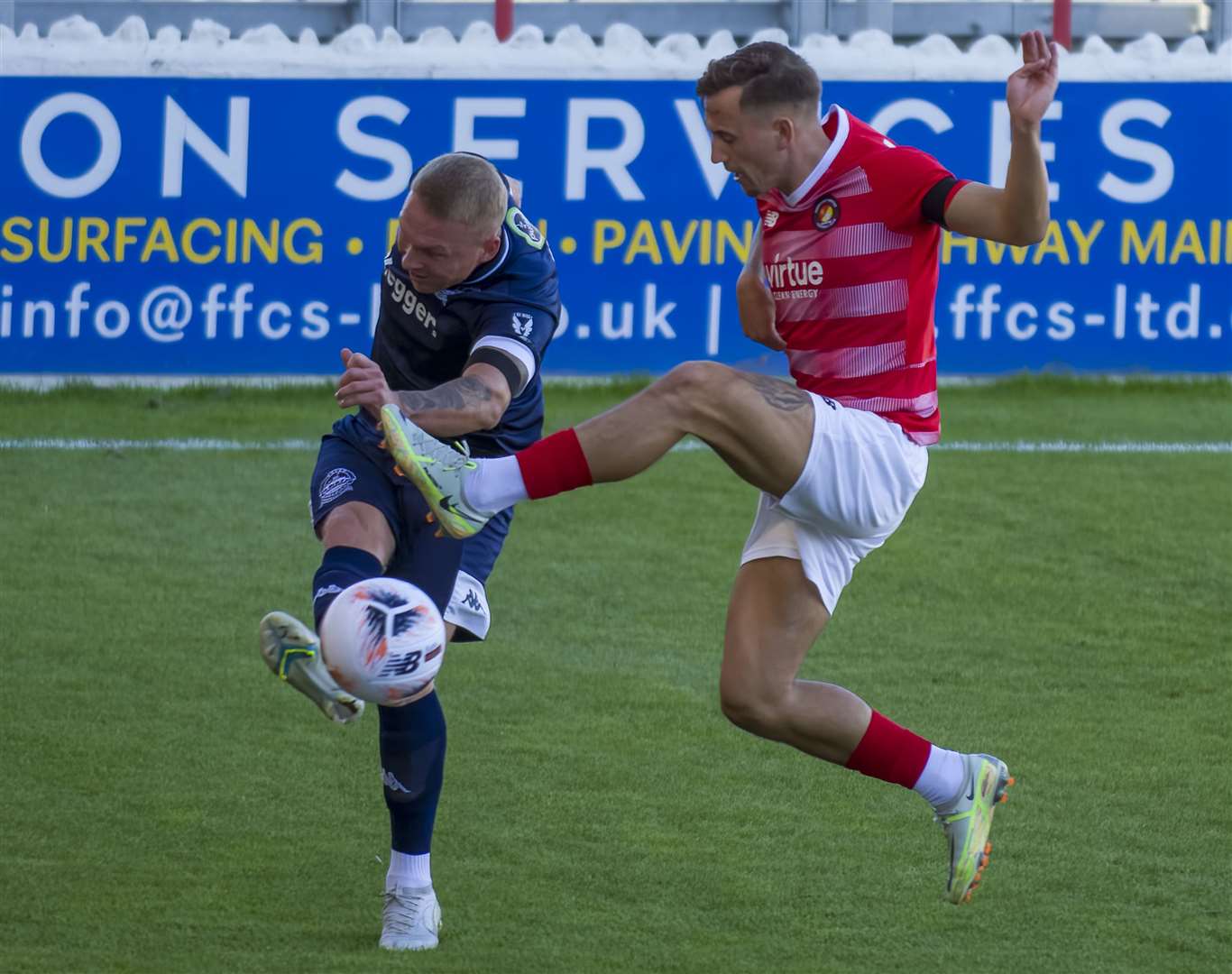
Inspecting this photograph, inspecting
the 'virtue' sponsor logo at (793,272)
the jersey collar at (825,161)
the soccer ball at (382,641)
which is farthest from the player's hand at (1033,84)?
the soccer ball at (382,641)

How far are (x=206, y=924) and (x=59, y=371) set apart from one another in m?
6.70

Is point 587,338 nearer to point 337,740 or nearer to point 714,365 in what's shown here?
point 337,740

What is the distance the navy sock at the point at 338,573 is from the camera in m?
4.36

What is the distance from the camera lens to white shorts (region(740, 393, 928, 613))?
4430mm

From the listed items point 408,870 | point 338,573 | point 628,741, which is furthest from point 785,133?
point 628,741

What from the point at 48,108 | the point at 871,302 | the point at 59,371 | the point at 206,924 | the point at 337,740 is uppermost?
the point at 48,108

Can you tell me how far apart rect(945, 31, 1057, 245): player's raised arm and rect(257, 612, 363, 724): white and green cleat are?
5.45ft

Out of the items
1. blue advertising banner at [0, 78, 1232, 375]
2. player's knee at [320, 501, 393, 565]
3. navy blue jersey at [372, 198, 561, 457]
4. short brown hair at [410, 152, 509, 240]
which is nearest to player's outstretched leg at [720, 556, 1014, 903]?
navy blue jersey at [372, 198, 561, 457]

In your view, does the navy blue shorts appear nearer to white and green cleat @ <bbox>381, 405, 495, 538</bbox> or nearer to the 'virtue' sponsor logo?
white and green cleat @ <bbox>381, 405, 495, 538</bbox>

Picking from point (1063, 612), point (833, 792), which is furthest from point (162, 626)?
point (1063, 612)

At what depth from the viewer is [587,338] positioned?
10930 millimetres

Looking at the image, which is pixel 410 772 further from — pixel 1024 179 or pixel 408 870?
pixel 1024 179

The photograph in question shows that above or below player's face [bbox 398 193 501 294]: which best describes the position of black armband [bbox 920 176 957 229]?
above

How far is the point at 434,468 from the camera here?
4.25 m
